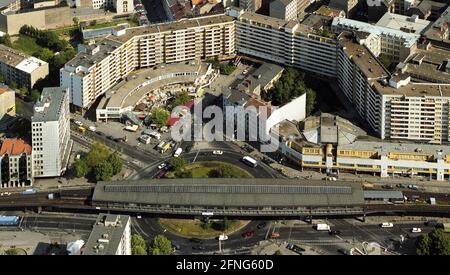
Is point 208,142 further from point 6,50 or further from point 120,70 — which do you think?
point 6,50

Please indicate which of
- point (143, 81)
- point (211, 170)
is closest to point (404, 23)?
point (143, 81)

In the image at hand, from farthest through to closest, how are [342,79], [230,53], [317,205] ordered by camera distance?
[230,53]
[342,79]
[317,205]

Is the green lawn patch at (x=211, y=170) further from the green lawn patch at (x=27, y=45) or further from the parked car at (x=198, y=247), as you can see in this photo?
the green lawn patch at (x=27, y=45)

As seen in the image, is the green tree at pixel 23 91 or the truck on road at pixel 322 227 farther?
the green tree at pixel 23 91

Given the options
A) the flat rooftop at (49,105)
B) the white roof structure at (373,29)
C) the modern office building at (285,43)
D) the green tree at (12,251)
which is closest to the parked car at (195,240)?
the green tree at (12,251)

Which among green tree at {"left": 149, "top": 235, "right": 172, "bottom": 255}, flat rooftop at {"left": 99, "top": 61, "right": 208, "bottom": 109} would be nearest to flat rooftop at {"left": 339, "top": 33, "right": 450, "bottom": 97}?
flat rooftop at {"left": 99, "top": 61, "right": 208, "bottom": 109}
